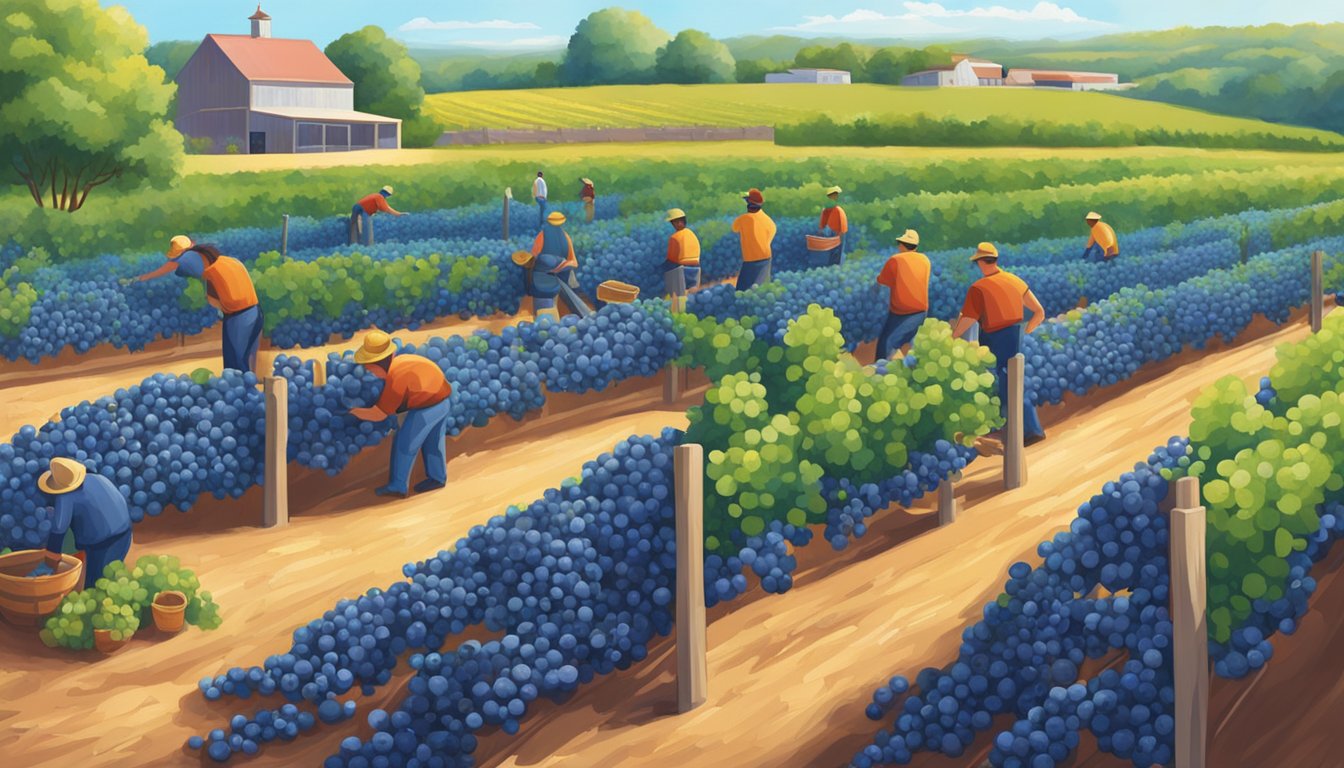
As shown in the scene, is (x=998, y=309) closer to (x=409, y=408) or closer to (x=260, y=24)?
(x=409, y=408)

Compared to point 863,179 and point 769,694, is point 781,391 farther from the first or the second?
point 863,179

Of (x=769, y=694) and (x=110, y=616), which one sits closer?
(x=769, y=694)

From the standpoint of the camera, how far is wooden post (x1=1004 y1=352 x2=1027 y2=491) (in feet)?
35.0

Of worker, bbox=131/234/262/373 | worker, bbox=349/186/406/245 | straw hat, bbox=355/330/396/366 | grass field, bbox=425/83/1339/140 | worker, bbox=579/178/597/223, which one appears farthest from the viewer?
grass field, bbox=425/83/1339/140

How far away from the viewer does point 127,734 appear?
8.43m

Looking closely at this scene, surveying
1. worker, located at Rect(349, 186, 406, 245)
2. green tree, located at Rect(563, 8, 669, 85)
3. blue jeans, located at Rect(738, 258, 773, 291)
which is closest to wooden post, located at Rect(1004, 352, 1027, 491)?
blue jeans, located at Rect(738, 258, 773, 291)

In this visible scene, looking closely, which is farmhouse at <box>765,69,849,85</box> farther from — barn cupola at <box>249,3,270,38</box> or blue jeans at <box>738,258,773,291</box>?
blue jeans at <box>738,258,773,291</box>

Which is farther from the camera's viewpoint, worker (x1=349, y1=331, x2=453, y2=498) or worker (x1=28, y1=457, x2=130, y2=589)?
worker (x1=349, y1=331, x2=453, y2=498)

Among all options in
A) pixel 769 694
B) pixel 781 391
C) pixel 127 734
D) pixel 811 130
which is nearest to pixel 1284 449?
pixel 769 694

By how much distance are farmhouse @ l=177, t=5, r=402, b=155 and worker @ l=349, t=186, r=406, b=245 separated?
22624 mm

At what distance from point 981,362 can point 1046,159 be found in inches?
1126

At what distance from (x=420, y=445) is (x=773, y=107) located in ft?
155

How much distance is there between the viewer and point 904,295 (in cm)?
1305

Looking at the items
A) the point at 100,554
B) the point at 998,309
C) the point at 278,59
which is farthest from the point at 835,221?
the point at 278,59
